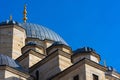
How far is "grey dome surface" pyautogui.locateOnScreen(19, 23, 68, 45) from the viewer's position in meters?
37.5

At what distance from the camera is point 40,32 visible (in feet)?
126

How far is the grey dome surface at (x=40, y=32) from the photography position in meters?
37.5

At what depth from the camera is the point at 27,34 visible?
122 ft

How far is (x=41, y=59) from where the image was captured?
31.1 metres

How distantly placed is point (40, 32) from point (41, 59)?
7.60 metres

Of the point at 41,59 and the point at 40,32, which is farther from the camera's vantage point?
the point at 40,32

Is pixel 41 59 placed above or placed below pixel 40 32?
below

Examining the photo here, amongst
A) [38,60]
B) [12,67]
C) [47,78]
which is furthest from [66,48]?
[12,67]

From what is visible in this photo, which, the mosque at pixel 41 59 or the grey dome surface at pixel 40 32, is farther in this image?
the grey dome surface at pixel 40 32

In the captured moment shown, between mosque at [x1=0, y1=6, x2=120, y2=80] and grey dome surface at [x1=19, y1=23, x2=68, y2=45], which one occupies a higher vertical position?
grey dome surface at [x1=19, y1=23, x2=68, y2=45]

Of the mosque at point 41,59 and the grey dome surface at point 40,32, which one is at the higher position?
the grey dome surface at point 40,32

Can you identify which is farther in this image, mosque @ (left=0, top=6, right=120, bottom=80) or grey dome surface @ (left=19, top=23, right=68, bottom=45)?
grey dome surface @ (left=19, top=23, right=68, bottom=45)

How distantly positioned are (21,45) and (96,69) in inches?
350

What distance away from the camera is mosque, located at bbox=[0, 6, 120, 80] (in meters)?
25.8
